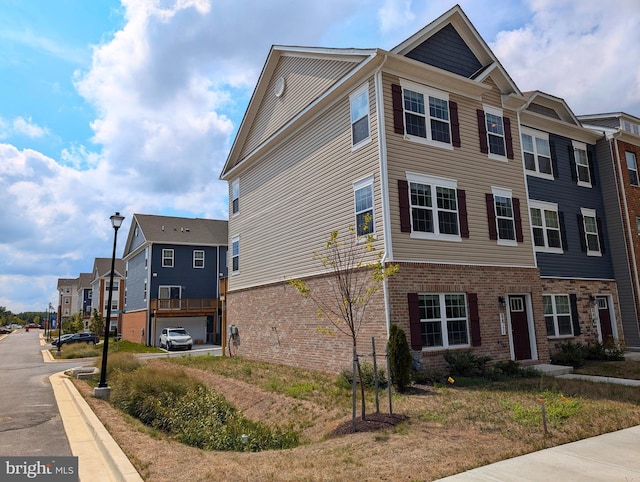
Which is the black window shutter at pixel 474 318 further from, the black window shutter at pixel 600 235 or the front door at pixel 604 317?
the black window shutter at pixel 600 235

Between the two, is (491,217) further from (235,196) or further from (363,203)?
(235,196)

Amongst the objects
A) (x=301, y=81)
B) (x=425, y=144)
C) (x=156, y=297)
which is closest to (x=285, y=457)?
(x=425, y=144)

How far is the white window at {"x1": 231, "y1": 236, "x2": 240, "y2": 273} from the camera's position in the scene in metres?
23.4

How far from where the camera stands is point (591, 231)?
21453 mm

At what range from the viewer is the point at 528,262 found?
1700 centimetres

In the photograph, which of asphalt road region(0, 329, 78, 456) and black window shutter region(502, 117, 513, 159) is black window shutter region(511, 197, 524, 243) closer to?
black window shutter region(502, 117, 513, 159)

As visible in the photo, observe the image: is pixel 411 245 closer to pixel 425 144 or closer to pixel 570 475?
pixel 425 144

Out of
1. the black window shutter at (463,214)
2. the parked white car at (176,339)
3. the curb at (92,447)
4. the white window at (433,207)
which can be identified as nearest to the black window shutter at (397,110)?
the white window at (433,207)

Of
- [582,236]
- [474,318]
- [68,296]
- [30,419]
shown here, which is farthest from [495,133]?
[68,296]

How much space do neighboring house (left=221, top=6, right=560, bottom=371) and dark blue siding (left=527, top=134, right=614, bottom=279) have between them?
87.0 inches

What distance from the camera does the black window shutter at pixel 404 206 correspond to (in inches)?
539

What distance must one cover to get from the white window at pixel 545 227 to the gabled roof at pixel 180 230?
29230 mm

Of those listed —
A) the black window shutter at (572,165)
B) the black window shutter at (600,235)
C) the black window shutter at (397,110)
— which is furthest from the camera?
the black window shutter at (600,235)

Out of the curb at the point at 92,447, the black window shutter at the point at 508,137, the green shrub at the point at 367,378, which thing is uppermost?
the black window shutter at the point at 508,137
